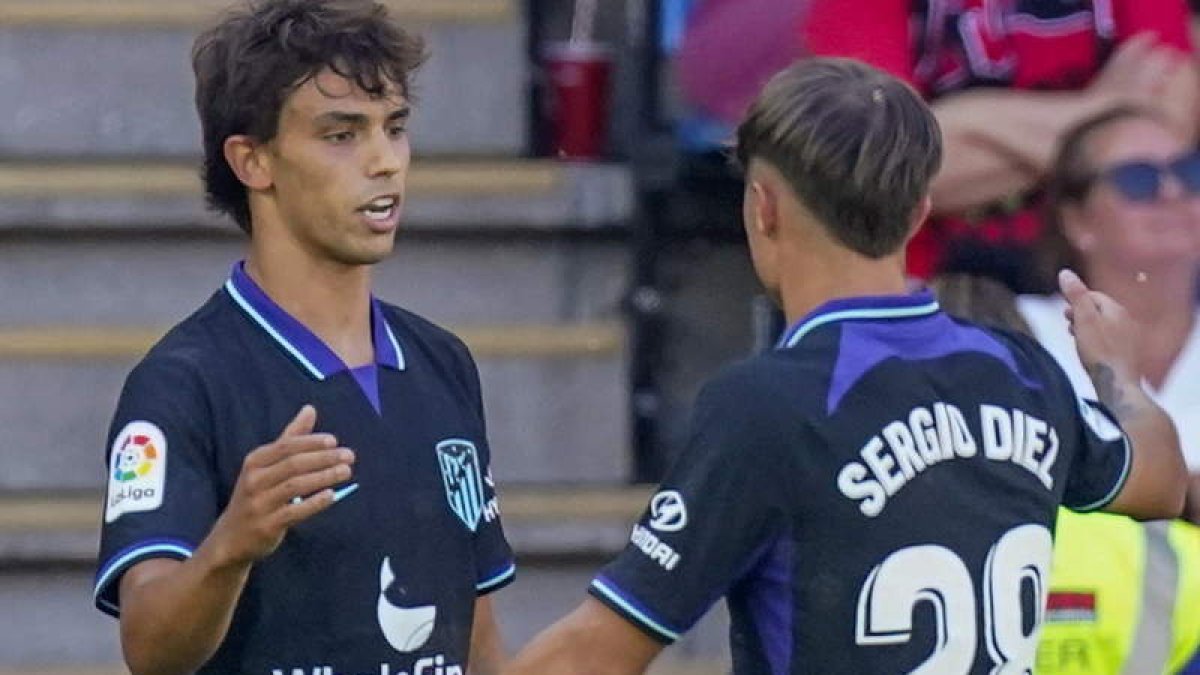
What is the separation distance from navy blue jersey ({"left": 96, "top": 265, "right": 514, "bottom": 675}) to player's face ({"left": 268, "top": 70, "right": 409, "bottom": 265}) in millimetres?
128

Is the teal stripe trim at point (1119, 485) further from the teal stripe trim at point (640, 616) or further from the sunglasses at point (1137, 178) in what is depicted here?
the sunglasses at point (1137, 178)

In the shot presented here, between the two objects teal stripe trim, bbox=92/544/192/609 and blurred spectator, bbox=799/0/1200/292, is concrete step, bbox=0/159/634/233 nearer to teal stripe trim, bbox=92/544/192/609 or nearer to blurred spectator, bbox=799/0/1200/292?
blurred spectator, bbox=799/0/1200/292

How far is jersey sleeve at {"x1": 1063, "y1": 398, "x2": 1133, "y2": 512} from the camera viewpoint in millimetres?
3643

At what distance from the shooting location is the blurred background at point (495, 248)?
602 centimetres

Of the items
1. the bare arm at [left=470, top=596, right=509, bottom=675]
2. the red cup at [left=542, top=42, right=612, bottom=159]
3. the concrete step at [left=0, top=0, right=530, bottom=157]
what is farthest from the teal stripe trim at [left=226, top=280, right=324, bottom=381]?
the red cup at [left=542, top=42, right=612, bottom=159]

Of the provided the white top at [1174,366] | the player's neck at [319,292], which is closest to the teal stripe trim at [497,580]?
the player's neck at [319,292]

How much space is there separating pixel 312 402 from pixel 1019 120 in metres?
2.02

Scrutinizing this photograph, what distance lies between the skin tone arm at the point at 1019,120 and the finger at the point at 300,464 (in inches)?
88.2

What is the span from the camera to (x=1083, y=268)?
5.31 m

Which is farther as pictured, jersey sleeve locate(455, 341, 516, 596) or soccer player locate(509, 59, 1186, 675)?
jersey sleeve locate(455, 341, 516, 596)

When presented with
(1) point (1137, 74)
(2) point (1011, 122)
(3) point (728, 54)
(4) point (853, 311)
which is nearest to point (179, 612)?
(4) point (853, 311)

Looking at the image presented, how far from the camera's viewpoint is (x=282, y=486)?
128 inches

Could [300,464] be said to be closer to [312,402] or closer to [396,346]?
[312,402]

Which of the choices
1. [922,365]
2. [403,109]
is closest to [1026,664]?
[922,365]
